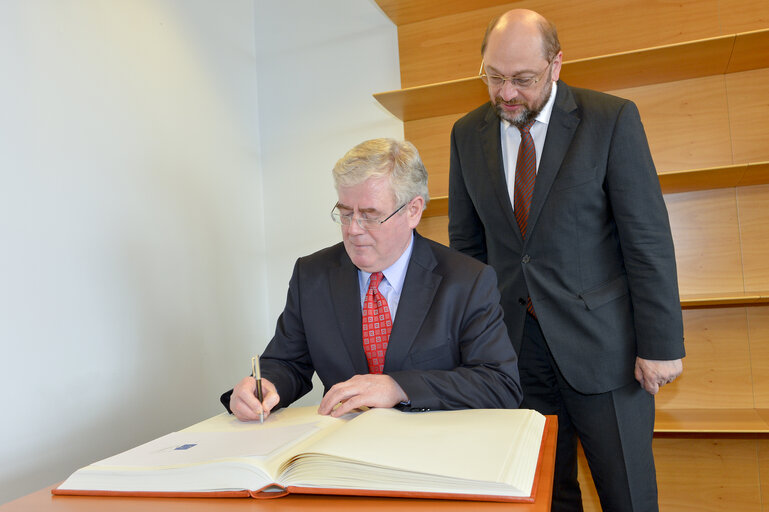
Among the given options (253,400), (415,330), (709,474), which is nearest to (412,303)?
(415,330)

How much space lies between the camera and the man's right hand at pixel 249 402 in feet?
4.33

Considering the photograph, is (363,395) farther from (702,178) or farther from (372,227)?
(702,178)

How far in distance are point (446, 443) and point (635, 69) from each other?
2132mm

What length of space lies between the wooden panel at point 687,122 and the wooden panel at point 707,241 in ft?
0.49

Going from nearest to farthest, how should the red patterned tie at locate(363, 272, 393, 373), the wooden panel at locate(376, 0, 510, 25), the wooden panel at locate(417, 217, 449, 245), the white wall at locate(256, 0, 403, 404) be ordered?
the red patterned tie at locate(363, 272, 393, 373), the wooden panel at locate(376, 0, 510, 25), the wooden panel at locate(417, 217, 449, 245), the white wall at locate(256, 0, 403, 404)

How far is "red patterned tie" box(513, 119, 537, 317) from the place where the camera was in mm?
1935

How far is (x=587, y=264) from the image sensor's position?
72.8 inches

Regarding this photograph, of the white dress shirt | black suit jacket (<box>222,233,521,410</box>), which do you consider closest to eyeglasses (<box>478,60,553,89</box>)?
the white dress shirt

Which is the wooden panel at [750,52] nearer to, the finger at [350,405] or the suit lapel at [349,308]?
the suit lapel at [349,308]

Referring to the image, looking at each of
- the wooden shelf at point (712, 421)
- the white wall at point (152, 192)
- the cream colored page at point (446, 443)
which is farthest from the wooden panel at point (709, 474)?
the cream colored page at point (446, 443)

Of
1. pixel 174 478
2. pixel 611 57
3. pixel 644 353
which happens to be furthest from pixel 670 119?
pixel 174 478

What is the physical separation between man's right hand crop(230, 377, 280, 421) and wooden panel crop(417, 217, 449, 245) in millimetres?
1822

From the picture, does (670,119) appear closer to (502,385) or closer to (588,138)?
(588,138)

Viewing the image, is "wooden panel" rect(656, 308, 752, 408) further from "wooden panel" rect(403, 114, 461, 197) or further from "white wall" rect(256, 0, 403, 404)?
"white wall" rect(256, 0, 403, 404)
